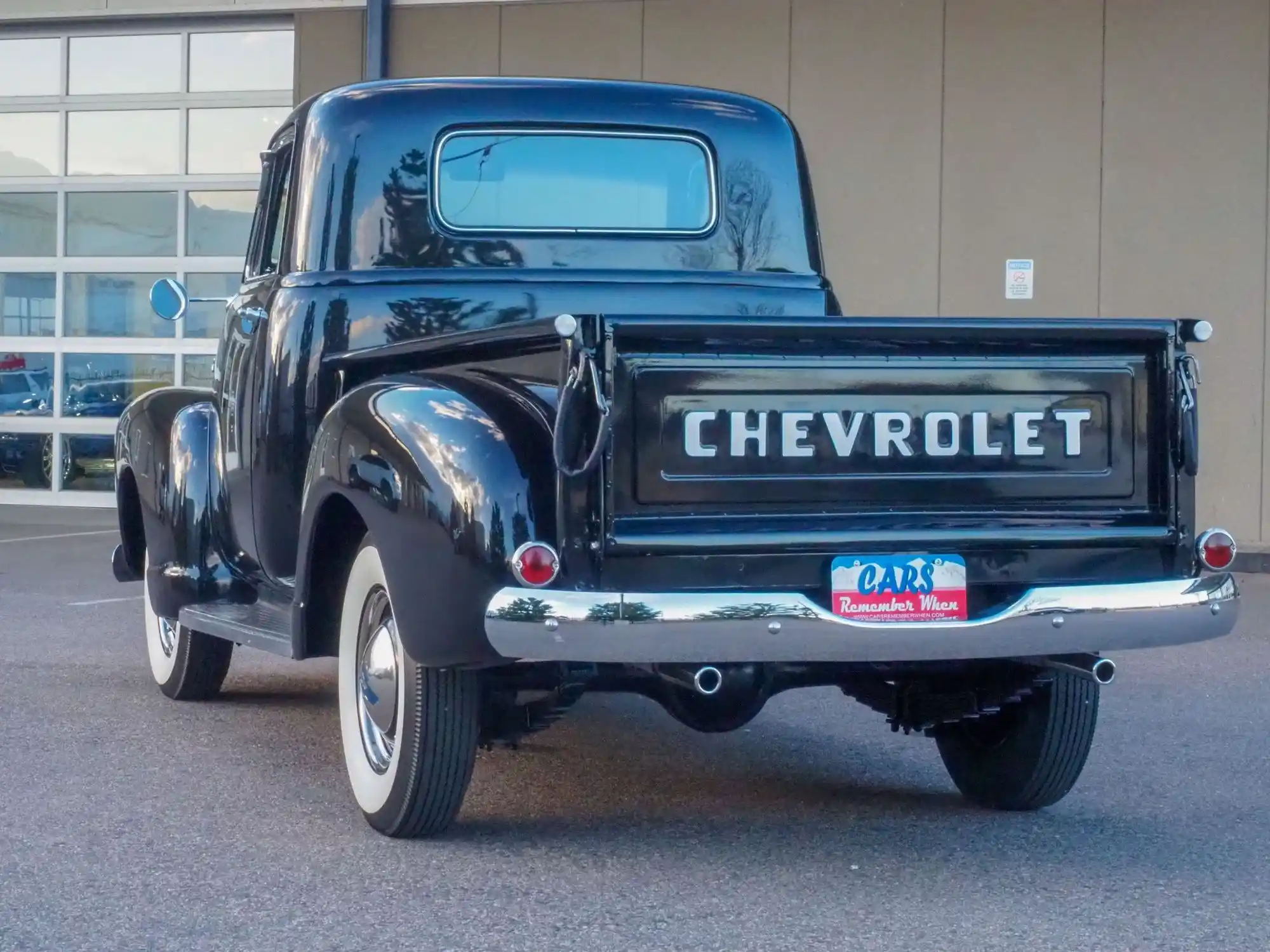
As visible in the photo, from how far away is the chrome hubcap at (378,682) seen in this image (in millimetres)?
4211

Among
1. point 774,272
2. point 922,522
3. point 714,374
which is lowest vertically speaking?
point 922,522

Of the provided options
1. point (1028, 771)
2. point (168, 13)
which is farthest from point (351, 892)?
point (168, 13)

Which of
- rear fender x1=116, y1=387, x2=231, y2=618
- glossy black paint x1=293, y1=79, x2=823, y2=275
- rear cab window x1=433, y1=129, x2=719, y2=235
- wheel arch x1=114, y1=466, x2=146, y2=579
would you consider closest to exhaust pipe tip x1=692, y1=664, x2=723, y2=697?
glossy black paint x1=293, y1=79, x2=823, y2=275

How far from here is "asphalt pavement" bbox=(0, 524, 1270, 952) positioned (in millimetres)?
3574

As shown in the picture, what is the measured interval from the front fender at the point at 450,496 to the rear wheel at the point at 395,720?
0.46 ft

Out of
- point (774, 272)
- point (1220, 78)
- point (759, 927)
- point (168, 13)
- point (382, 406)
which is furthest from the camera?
point (168, 13)

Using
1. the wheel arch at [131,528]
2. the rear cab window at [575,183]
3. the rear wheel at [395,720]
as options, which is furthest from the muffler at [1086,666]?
the wheel arch at [131,528]

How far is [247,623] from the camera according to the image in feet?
Result: 16.8

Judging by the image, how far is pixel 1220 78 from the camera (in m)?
13.0

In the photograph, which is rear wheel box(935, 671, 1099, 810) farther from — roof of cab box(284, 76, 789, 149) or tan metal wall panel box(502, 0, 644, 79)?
tan metal wall panel box(502, 0, 644, 79)

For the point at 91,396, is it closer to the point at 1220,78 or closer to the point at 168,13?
the point at 168,13

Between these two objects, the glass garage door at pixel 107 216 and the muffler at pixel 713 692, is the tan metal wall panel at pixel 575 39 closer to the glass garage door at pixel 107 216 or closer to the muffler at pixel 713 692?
the glass garage door at pixel 107 216

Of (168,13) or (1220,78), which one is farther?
(168,13)

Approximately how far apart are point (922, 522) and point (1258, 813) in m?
1.56
